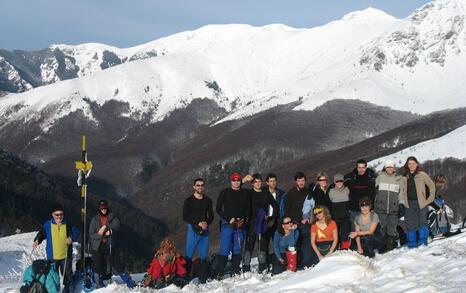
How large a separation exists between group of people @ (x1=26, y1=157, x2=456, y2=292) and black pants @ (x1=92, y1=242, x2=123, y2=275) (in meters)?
0.03

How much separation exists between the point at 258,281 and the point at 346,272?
2.52 metres

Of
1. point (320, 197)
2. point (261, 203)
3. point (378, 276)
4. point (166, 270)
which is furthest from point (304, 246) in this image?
point (378, 276)

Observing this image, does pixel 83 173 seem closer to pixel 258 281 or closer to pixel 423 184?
pixel 258 281

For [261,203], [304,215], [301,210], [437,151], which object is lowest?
[304,215]

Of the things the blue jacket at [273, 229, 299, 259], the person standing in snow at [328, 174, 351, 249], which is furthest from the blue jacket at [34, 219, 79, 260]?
the person standing in snow at [328, 174, 351, 249]

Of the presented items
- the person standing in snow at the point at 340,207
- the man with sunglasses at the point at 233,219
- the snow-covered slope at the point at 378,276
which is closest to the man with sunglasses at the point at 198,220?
the man with sunglasses at the point at 233,219

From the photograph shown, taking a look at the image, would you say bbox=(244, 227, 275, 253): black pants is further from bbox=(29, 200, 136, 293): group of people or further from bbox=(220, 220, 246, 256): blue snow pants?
bbox=(29, 200, 136, 293): group of people

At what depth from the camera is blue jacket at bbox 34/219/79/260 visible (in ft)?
54.1

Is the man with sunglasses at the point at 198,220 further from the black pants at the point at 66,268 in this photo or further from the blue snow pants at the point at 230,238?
the black pants at the point at 66,268

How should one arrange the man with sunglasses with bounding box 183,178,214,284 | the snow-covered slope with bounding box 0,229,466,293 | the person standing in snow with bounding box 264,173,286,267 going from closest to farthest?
the snow-covered slope with bounding box 0,229,466,293 < the man with sunglasses with bounding box 183,178,214,284 < the person standing in snow with bounding box 264,173,286,267

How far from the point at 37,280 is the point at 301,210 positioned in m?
6.74

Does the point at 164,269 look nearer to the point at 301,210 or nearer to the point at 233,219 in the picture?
the point at 233,219

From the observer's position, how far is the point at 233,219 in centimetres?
1670

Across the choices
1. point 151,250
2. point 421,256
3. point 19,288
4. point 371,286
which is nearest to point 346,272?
point 371,286
